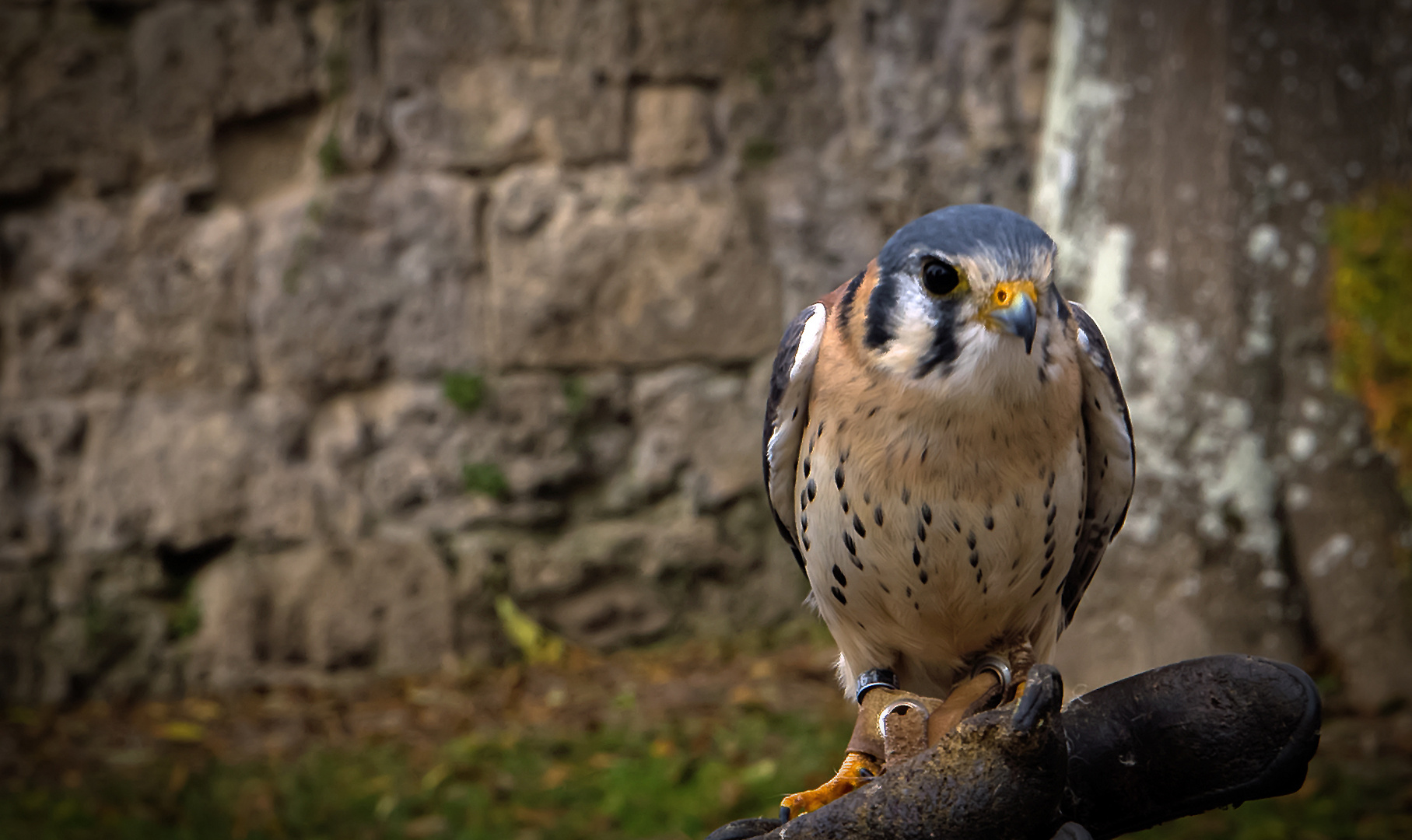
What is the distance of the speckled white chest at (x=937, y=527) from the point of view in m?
1.62

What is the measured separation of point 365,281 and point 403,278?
133mm

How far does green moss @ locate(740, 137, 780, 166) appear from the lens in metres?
4.22

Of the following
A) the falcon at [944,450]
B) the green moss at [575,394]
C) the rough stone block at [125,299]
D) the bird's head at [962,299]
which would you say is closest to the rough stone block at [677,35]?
the green moss at [575,394]

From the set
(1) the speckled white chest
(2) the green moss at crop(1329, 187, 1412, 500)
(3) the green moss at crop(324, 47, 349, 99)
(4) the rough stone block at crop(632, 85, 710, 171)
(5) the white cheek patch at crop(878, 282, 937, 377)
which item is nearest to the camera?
(5) the white cheek patch at crop(878, 282, 937, 377)

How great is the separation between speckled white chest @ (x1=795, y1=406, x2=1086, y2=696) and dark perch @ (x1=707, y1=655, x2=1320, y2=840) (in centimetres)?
21

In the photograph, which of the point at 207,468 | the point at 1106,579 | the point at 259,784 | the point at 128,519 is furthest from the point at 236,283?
the point at 1106,579

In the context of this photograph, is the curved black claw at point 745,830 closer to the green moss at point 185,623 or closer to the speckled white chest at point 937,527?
the speckled white chest at point 937,527

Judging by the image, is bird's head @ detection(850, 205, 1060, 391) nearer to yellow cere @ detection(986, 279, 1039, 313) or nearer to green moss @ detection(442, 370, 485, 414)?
yellow cere @ detection(986, 279, 1039, 313)

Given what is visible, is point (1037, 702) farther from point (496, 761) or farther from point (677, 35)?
point (677, 35)

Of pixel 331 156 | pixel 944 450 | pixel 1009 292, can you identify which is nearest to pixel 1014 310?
pixel 1009 292

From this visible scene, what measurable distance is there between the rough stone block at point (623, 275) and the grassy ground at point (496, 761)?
113 centimetres

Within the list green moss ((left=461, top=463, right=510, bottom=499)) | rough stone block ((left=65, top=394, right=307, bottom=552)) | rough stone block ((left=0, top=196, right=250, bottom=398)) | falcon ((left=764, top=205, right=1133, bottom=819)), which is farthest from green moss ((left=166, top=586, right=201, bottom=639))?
falcon ((left=764, top=205, right=1133, bottom=819))

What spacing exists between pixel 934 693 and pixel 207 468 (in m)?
2.99

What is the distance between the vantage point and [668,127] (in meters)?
4.17
